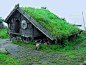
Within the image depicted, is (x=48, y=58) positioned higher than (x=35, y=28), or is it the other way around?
(x=35, y=28)

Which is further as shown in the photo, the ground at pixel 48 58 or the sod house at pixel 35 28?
the sod house at pixel 35 28

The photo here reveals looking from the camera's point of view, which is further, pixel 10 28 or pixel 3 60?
pixel 10 28

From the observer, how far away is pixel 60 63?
27.1 feet

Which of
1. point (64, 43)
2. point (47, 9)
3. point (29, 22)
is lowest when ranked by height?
point (64, 43)

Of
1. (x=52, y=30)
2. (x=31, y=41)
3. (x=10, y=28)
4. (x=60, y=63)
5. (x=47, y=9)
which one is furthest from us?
(x=47, y=9)

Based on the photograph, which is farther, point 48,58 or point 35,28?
point 35,28

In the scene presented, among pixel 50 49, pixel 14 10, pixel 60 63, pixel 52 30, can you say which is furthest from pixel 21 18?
pixel 60 63

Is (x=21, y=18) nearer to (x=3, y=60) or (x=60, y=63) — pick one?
(x=3, y=60)

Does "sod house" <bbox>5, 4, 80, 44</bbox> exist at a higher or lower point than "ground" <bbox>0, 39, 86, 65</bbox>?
higher

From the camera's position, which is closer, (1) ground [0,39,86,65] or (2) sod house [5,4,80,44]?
(1) ground [0,39,86,65]

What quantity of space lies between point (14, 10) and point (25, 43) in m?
5.03

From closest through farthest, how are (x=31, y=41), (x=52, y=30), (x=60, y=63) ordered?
1. (x=60, y=63)
2. (x=52, y=30)
3. (x=31, y=41)

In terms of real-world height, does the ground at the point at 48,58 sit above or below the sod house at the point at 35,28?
below

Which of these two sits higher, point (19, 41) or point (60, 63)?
point (19, 41)
